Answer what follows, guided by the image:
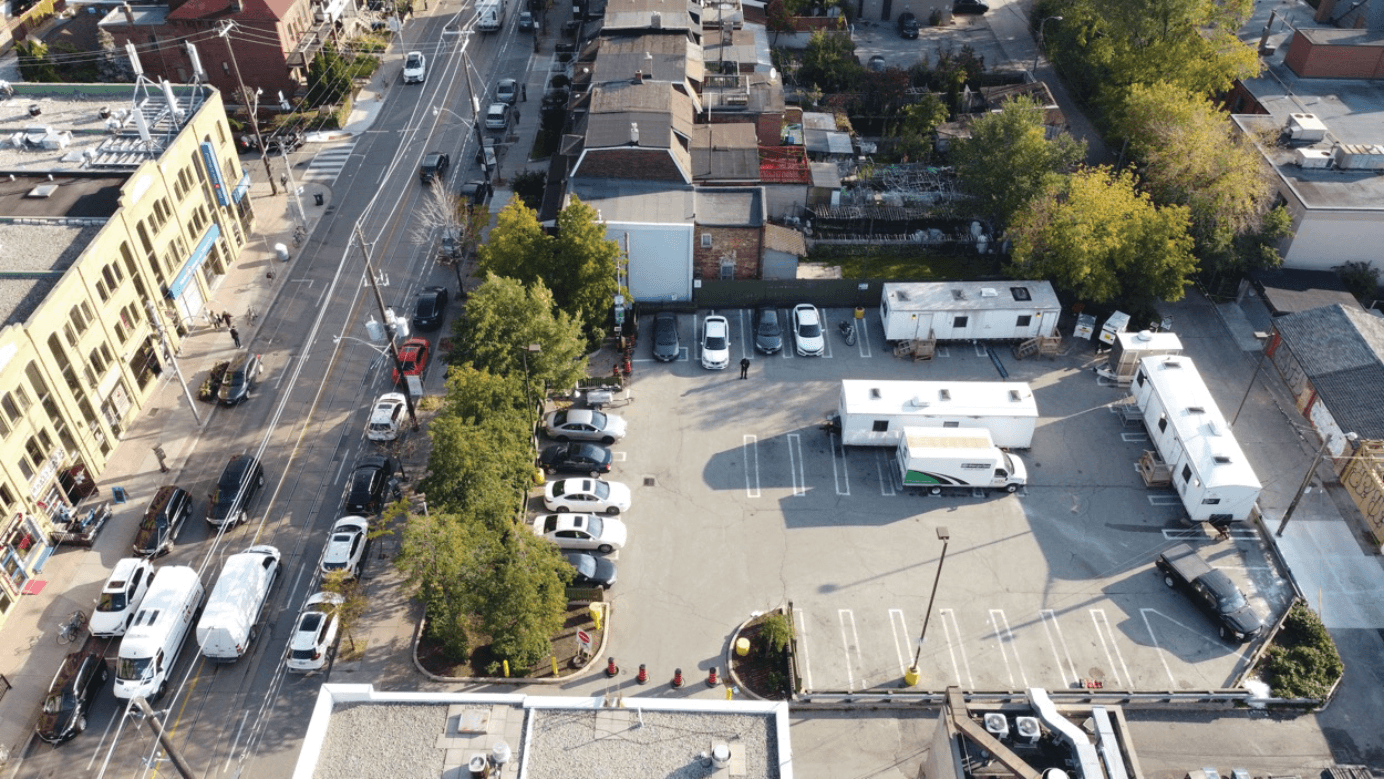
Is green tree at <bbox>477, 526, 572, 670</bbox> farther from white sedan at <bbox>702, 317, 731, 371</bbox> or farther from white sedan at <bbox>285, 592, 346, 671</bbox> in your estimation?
white sedan at <bbox>702, 317, 731, 371</bbox>

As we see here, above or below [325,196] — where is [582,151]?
above

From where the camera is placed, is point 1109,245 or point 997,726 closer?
point 997,726

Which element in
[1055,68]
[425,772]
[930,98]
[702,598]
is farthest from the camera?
[1055,68]

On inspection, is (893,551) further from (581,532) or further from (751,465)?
(581,532)

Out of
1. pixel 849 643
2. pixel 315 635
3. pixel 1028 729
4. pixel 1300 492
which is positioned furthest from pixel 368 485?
pixel 1300 492

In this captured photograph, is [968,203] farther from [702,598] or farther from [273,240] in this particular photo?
[273,240]

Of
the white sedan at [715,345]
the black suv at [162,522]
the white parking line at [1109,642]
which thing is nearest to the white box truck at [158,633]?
the black suv at [162,522]

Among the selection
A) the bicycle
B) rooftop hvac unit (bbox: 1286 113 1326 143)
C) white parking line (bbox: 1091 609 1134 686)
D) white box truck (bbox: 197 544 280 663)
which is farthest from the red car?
rooftop hvac unit (bbox: 1286 113 1326 143)

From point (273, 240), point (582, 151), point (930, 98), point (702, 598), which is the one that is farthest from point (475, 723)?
point (930, 98)
